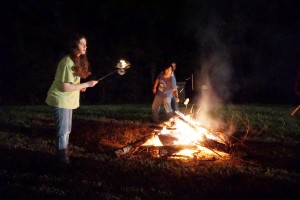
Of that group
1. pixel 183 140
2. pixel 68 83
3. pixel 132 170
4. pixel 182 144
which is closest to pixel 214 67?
pixel 183 140

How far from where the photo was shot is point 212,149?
715 cm

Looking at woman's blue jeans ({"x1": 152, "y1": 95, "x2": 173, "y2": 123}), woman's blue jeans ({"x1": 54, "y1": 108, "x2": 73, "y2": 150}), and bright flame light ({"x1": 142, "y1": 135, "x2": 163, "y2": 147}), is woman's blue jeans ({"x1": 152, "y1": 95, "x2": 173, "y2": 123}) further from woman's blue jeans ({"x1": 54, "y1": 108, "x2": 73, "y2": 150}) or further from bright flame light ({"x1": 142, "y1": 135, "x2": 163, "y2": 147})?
woman's blue jeans ({"x1": 54, "y1": 108, "x2": 73, "y2": 150})

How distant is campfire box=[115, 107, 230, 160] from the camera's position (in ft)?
23.4

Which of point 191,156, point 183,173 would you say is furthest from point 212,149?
point 183,173

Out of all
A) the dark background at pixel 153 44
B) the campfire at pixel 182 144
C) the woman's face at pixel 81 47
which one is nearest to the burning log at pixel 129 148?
the campfire at pixel 182 144

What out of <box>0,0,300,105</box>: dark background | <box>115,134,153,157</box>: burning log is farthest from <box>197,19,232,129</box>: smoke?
<box>115,134,153,157</box>: burning log

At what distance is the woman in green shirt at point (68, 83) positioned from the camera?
573 centimetres

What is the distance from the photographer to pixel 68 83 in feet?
18.8

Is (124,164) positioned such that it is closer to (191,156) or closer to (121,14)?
(191,156)

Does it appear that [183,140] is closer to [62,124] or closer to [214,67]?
[62,124]

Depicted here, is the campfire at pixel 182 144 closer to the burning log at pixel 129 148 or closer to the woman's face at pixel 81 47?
the burning log at pixel 129 148

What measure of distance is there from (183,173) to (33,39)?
929 inches

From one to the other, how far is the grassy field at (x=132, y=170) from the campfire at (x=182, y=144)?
195 mm

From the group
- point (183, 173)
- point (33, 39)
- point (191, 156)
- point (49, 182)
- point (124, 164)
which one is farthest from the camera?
point (33, 39)
